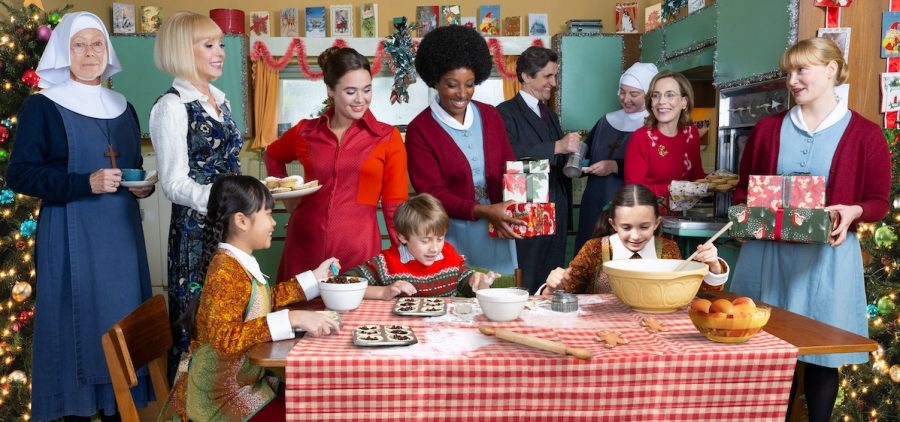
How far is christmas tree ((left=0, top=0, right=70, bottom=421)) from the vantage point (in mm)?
3186

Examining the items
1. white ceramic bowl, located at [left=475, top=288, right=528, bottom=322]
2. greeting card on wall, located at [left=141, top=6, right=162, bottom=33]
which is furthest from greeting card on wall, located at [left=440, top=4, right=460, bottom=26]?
white ceramic bowl, located at [left=475, top=288, right=528, bottom=322]

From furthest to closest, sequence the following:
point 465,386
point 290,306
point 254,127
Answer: point 254,127 < point 290,306 < point 465,386

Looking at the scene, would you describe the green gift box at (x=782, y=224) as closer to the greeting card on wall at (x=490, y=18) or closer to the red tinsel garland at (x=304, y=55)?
the red tinsel garland at (x=304, y=55)

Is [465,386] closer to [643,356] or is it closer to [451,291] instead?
[643,356]


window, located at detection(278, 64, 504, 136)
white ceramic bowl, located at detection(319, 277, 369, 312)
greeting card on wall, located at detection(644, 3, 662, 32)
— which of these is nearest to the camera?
white ceramic bowl, located at detection(319, 277, 369, 312)

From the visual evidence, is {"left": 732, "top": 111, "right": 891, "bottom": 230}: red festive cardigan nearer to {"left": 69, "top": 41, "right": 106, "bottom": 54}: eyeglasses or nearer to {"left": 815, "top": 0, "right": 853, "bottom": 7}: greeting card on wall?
{"left": 815, "top": 0, "right": 853, "bottom": 7}: greeting card on wall

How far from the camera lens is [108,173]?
2.40 m

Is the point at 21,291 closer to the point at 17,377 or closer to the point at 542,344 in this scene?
the point at 17,377

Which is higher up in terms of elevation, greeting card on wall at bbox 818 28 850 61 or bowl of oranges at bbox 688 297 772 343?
greeting card on wall at bbox 818 28 850 61

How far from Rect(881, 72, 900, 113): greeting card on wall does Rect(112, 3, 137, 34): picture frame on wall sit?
17.4 feet

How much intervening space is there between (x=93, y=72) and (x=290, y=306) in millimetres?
1242

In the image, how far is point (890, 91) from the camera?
2953 mm

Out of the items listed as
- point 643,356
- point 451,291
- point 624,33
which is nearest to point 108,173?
point 451,291

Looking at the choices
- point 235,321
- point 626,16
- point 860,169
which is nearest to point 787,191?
point 860,169
